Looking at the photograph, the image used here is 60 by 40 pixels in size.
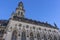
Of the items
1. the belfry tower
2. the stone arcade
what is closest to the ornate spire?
the belfry tower

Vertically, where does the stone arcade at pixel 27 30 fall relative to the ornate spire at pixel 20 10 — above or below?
below

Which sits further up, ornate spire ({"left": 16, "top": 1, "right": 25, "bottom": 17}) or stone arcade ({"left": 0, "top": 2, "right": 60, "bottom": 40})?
ornate spire ({"left": 16, "top": 1, "right": 25, "bottom": 17})

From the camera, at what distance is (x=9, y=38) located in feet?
107

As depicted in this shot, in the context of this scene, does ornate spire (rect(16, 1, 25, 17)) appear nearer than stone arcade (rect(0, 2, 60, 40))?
No

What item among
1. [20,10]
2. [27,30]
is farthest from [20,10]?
[27,30]

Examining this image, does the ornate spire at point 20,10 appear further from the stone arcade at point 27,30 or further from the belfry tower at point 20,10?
the stone arcade at point 27,30

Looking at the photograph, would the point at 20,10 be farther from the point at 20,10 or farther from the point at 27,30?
the point at 27,30

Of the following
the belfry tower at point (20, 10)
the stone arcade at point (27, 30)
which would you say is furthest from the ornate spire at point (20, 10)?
the stone arcade at point (27, 30)

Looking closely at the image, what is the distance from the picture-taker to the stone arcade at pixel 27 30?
1336 inches

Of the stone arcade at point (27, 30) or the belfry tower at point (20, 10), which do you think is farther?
the belfry tower at point (20, 10)

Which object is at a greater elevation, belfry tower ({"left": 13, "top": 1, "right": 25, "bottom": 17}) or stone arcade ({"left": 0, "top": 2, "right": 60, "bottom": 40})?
belfry tower ({"left": 13, "top": 1, "right": 25, "bottom": 17})

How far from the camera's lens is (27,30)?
36094mm

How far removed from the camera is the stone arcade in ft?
111

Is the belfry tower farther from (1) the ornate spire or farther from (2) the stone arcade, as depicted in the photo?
(2) the stone arcade
